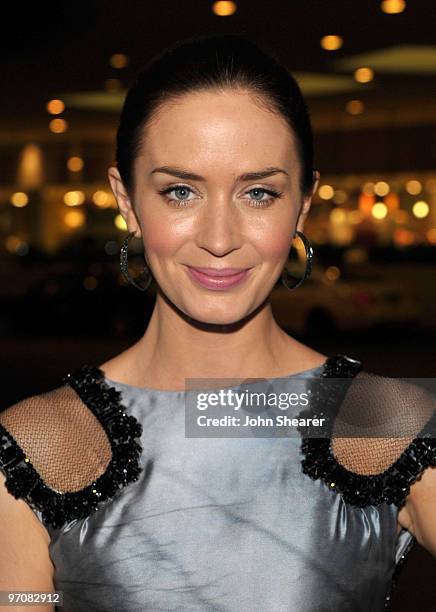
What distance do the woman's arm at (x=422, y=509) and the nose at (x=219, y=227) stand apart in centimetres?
43

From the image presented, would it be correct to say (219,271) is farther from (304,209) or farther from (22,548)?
(22,548)

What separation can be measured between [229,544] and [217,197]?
18.7 inches

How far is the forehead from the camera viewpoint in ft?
4.15

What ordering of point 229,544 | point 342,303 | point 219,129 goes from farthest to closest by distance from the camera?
1. point 342,303
2. point 229,544
3. point 219,129

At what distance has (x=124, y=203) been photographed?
1417 mm

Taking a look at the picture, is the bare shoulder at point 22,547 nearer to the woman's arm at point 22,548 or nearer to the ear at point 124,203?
the woman's arm at point 22,548

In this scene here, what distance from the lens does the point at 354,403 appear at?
1.46 m

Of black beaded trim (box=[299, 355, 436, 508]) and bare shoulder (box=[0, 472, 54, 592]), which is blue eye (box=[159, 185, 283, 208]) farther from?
bare shoulder (box=[0, 472, 54, 592])

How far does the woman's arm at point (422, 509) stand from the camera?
1.38 m

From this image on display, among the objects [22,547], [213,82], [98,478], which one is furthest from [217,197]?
[22,547]

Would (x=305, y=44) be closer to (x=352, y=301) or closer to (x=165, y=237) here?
(x=352, y=301)

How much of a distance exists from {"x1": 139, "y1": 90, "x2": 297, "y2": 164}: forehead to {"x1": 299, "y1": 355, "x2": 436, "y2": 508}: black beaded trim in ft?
1.37

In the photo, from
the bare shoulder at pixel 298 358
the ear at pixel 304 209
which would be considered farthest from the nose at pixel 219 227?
the bare shoulder at pixel 298 358

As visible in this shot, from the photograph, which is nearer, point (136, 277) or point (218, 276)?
point (218, 276)
